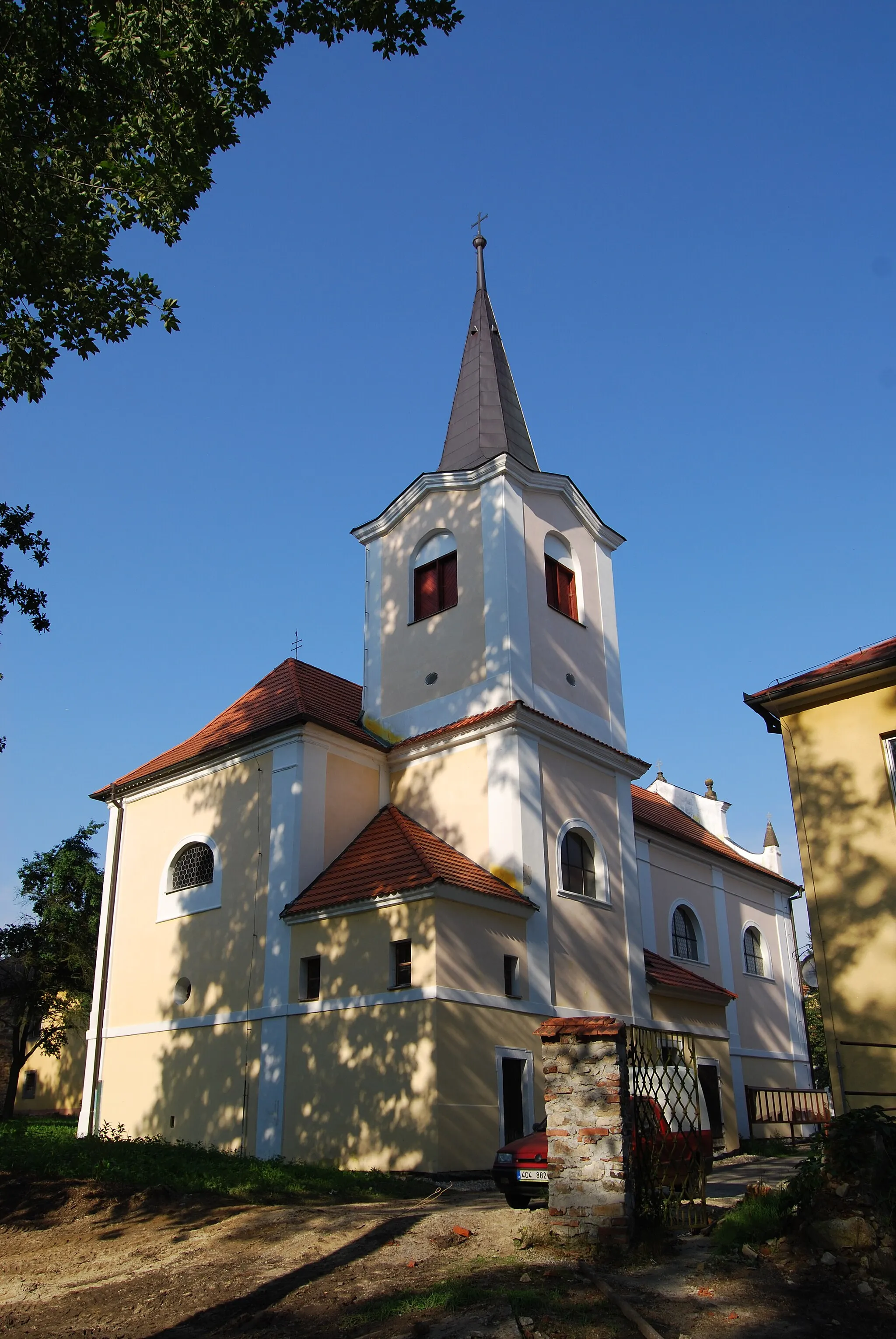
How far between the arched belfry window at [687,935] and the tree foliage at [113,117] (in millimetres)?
20623

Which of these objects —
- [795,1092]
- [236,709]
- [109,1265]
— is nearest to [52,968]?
[236,709]

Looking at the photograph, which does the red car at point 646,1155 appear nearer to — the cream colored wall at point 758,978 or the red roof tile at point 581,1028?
the red roof tile at point 581,1028

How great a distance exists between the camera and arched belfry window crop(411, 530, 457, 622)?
70.0ft

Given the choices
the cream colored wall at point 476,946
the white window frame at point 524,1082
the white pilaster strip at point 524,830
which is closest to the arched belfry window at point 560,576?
the white pilaster strip at point 524,830

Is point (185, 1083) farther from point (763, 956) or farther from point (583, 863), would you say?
point (763, 956)

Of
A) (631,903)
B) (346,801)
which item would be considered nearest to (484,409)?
(346,801)

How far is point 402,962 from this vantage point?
53.3 feet

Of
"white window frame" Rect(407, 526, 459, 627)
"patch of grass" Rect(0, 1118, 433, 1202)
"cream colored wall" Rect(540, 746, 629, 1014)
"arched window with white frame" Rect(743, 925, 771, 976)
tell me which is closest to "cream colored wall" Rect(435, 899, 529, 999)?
"cream colored wall" Rect(540, 746, 629, 1014)

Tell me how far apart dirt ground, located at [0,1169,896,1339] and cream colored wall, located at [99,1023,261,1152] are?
266 inches

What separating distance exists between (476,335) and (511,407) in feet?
9.85

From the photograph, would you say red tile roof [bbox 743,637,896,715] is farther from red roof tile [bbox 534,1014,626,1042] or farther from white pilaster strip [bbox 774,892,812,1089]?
white pilaster strip [bbox 774,892,812,1089]

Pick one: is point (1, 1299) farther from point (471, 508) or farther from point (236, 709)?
point (471, 508)

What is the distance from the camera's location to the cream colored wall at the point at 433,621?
20250 mm

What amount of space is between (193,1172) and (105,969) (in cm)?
1026
